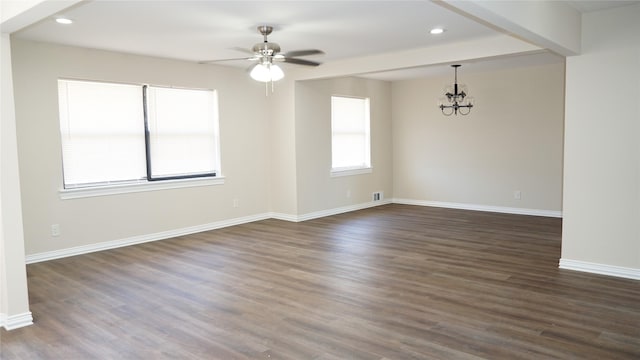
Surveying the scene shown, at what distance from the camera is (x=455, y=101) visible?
786 centimetres

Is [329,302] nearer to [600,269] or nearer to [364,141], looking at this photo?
[600,269]

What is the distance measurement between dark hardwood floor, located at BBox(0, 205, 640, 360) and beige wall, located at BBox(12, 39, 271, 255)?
1.31 ft

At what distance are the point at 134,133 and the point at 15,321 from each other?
120 inches

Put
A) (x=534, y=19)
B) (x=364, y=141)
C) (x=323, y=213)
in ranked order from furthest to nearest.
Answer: (x=364, y=141), (x=323, y=213), (x=534, y=19)

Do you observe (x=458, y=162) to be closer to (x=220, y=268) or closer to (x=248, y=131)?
(x=248, y=131)

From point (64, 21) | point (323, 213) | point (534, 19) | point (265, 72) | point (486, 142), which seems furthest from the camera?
point (486, 142)

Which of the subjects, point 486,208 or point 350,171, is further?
point 350,171

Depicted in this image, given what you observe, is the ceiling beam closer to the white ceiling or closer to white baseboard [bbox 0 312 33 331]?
the white ceiling

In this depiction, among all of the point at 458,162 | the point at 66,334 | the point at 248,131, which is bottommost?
the point at 66,334

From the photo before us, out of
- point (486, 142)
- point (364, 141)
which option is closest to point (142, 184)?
point (364, 141)

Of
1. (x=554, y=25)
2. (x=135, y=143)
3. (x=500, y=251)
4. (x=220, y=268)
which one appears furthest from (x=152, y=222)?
(x=554, y=25)

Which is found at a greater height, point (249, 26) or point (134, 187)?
point (249, 26)

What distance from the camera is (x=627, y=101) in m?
4.18

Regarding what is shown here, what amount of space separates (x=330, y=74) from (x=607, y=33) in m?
3.43
